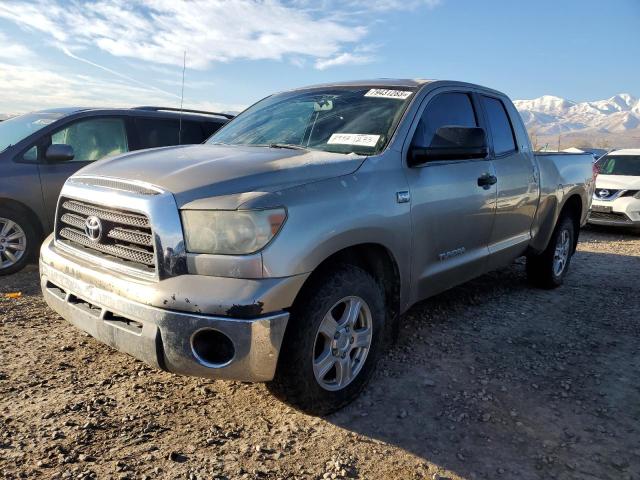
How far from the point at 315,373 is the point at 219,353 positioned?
1.66 ft

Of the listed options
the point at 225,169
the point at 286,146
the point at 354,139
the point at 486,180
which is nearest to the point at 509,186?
the point at 486,180

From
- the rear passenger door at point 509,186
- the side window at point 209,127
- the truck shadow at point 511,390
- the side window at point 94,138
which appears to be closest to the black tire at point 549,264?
the truck shadow at point 511,390

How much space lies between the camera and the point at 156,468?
2.26m

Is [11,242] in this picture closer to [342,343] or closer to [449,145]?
[342,343]

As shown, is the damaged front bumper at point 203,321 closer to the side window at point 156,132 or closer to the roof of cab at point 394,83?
the roof of cab at point 394,83

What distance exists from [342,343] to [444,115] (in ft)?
6.11

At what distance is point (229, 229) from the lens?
2303 mm

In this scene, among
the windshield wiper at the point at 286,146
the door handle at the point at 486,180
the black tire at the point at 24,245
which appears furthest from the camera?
the black tire at the point at 24,245

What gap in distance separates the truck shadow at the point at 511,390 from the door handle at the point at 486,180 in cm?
115

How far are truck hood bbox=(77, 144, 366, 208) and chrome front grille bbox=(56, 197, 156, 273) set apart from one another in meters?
0.19

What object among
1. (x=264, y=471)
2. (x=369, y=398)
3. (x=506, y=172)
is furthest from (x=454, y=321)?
(x=264, y=471)

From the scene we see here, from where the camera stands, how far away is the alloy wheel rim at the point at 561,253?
5.26 metres

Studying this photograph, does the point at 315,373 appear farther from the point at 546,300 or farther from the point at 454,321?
the point at 546,300

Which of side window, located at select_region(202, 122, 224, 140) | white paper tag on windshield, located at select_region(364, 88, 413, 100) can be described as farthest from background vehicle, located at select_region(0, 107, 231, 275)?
white paper tag on windshield, located at select_region(364, 88, 413, 100)
